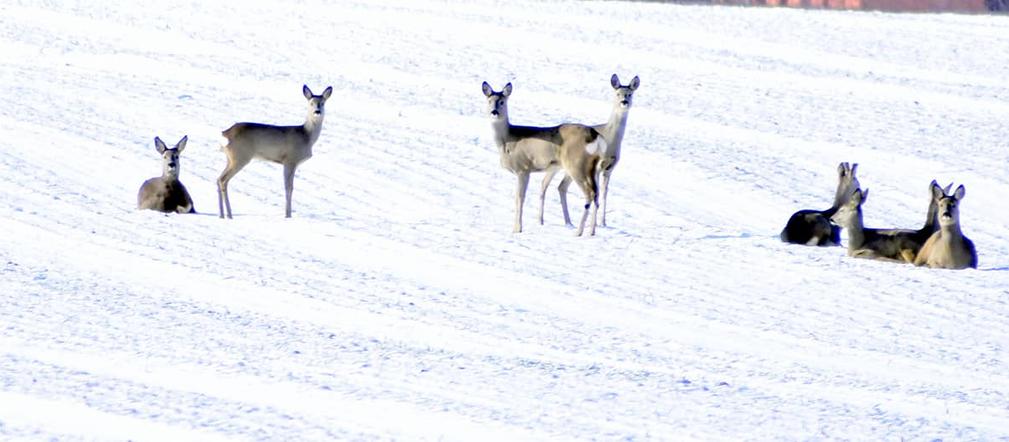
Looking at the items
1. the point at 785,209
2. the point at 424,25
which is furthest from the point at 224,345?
the point at 424,25

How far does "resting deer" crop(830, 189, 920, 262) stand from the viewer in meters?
14.0

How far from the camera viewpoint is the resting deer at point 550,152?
1451 centimetres

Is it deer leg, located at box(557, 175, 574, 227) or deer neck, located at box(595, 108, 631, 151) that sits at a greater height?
deer neck, located at box(595, 108, 631, 151)

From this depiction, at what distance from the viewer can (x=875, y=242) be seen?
554 inches

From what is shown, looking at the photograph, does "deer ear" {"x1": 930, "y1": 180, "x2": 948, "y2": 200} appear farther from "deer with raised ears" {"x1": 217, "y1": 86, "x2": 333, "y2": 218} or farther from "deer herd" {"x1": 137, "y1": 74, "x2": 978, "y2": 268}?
"deer with raised ears" {"x1": 217, "y1": 86, "x2": 333, "y2": 218}

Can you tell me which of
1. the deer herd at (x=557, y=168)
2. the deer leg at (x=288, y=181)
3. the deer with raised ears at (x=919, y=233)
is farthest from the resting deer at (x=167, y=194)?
the deer with raised ears at (x=919, y=233)

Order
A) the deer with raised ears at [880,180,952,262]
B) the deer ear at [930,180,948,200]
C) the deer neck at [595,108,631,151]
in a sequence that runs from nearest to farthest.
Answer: the deer ear at [930,180,948,200]
the deer with raised ears at [880,180,952,262]
the deer neck at [595,108,631,151]

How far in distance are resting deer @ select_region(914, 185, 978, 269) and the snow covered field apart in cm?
20

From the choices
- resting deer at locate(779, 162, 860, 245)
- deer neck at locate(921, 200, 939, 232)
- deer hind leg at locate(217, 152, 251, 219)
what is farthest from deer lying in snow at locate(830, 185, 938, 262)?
deer hind leg at locate(217, 152, 251, 219)

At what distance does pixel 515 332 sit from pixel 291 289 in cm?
186

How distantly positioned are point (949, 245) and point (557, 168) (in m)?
3.31

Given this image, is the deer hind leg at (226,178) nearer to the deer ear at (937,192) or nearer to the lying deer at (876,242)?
the lying deer at (876,242)

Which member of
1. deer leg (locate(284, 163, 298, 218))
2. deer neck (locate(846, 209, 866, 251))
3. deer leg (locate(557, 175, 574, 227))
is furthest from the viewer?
deer leg (locate(557, 175, 574, 227))

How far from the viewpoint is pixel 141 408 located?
323 inches
